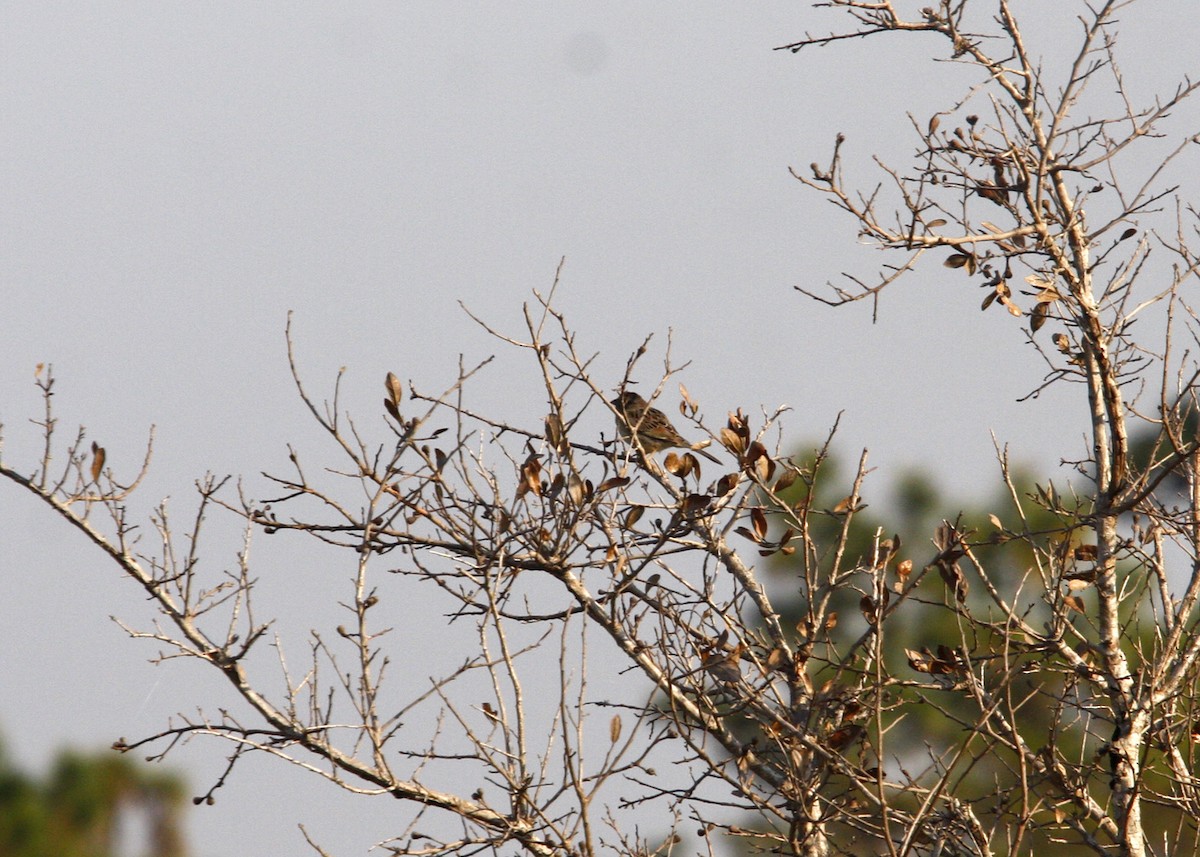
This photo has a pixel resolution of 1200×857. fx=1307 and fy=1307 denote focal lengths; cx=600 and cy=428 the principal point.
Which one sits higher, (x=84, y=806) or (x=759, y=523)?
(x=84, y=806)

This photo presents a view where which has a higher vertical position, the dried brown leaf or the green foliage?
the green foliage

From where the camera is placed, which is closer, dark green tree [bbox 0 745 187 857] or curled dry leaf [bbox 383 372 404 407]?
curled dry leaf [bbox 383 372 404 407]

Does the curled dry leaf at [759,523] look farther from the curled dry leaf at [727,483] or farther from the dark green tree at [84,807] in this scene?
the dark green tree at [84,807]

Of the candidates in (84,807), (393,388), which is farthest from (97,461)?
(84,807)

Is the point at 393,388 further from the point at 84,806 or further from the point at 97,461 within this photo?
the point at 84,806

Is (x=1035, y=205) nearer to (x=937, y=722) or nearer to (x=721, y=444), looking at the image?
(x=721, y=444)

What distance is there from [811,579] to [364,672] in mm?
1551

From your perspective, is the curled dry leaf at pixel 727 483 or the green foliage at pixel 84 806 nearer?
the curled dry leaf at pixel 727 483

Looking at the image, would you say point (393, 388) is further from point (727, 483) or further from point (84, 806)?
point (84, 806)

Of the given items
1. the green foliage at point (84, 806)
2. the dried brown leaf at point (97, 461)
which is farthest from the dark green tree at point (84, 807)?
the dried brown leaf at point (97, 461)

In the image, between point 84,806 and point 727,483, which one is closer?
point 727,483

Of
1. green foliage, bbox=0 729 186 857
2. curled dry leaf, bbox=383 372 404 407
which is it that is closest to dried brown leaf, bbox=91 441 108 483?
curled dry leaf, bbox=383 372 404 407

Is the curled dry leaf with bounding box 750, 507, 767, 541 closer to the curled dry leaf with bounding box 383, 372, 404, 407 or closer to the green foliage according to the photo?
the curled dry leaf with bounding box 383, 372, 404, 407

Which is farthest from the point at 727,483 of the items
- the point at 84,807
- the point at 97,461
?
the point at 84,807
